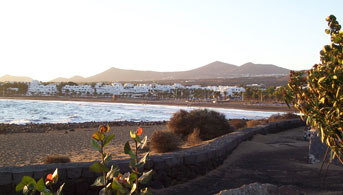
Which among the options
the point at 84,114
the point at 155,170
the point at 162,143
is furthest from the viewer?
the point at 84,114

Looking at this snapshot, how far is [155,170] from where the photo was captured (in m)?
6.91

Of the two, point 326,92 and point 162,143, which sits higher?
point 326,92

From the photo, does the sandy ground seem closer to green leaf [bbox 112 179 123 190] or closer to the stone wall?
the stone wall

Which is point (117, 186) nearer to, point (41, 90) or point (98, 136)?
point (98, 136)

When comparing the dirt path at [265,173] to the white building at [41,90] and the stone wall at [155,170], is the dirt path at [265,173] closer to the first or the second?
the stone wall at [155,170]

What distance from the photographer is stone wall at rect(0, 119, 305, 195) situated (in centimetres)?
591

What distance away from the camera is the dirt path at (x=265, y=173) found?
265 inches

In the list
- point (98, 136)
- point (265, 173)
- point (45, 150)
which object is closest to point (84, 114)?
point (45, 150)

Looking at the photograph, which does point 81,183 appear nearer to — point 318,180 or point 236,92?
point 318,180

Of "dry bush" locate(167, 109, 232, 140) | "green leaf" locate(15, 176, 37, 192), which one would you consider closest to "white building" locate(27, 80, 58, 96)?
"dry bush" locate(167, 109, 232, 140)

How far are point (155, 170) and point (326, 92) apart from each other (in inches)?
167

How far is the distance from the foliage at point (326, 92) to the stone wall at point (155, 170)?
3.76 meters

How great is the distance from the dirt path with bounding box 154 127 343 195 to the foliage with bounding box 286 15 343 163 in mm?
3059

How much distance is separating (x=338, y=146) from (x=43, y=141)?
47.5ft
